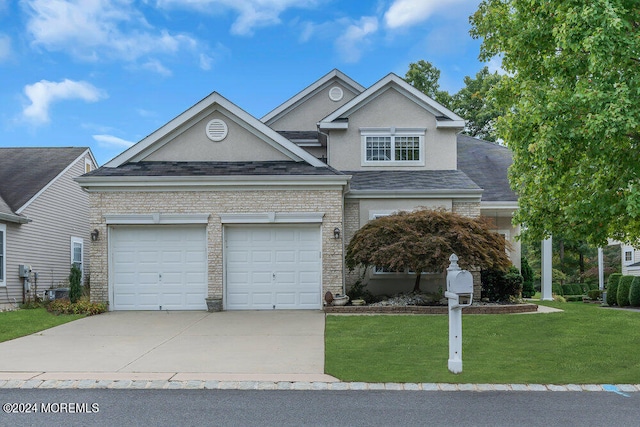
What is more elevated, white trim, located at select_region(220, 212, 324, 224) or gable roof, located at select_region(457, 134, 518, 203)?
gable roof, located at select_region(457, 134, 518, 203)

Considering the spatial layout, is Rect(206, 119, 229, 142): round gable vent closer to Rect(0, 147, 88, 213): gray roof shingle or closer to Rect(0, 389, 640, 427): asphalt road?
Rect(0, 147, 88, 213): gray roof shingle

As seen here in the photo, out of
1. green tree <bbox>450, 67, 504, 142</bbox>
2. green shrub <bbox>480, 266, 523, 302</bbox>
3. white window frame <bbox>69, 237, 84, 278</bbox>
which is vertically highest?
green tree <bbox>450, 67, 504, 142</bbox>

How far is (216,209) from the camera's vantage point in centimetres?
1648

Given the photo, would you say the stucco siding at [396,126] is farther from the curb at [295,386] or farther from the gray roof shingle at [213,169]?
the curb at [295,386]

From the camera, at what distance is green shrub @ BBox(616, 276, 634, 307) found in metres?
20.9

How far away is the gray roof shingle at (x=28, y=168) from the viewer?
21.3 metres

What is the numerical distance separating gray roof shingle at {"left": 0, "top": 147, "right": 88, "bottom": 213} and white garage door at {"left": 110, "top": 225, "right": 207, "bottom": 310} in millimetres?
6319

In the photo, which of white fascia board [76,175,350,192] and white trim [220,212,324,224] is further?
white trim [220,212,324,224]

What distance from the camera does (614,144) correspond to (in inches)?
352

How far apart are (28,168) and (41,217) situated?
2.73 meters

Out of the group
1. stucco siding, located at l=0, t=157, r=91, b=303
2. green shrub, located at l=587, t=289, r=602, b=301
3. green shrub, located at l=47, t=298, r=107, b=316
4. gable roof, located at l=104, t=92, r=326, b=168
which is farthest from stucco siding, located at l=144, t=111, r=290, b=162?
green shrub, located at l=587, t=289, r=602, b=301

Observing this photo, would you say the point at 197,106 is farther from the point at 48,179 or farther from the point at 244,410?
the point at 244,410

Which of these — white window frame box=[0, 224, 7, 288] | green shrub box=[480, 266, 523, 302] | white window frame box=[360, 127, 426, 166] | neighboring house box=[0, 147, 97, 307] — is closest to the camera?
green shrub box=[480, 266, 523, 302]

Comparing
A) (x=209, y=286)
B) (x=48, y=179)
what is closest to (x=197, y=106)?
(x=209, y=286)
